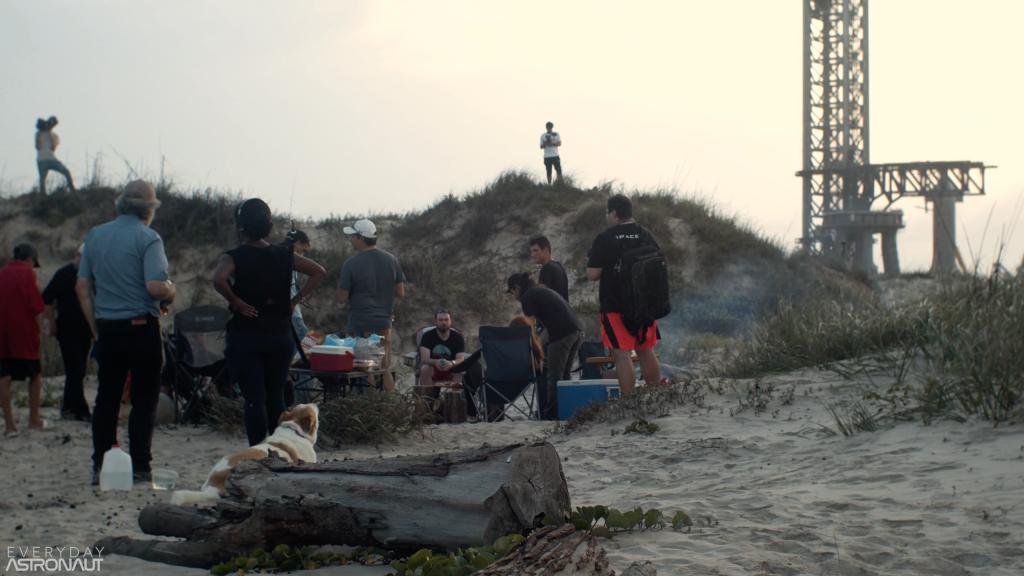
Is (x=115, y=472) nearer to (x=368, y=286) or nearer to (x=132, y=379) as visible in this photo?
(x=132, y=379)

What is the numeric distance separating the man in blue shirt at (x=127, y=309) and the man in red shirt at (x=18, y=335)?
7.31 ft

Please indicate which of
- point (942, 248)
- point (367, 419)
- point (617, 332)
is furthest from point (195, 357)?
point (942, 248)

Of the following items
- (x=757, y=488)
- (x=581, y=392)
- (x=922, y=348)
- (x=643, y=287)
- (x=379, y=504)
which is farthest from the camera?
(x=581, y=392)

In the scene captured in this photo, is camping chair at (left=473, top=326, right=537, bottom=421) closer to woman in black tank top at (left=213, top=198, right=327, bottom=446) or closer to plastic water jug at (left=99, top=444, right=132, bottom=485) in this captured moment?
woman in black tank top at (left=213, top=198, right=327, bottom=446)

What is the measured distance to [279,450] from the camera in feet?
12.7

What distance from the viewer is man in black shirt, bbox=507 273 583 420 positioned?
7.00m

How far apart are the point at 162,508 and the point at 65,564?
396 millimetres

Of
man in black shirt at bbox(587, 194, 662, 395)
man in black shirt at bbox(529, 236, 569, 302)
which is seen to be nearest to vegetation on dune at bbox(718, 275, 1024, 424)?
man in black shirt at bbox(587, 194, 662, 395)

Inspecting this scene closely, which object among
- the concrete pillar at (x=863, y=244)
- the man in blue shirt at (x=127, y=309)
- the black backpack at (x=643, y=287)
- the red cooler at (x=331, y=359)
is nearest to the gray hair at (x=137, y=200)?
the man in blue shirt at (x=127, y=309)

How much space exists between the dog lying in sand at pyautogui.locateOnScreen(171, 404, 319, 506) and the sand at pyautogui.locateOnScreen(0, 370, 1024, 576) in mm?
326

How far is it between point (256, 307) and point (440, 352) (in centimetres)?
386

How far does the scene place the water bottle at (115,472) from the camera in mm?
4223

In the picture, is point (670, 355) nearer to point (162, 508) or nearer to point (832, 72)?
point (162, 508)

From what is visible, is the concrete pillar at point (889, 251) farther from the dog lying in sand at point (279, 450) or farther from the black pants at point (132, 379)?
Answer: the black pants at point (132, 379)
